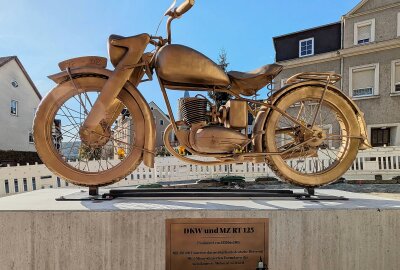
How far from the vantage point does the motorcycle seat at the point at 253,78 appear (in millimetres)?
2121

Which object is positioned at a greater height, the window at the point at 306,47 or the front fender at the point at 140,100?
the window at the point at 306,47

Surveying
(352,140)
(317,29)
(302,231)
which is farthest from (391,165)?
(302,231)

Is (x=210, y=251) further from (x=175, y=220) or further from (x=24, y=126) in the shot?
(x=24, y=126)

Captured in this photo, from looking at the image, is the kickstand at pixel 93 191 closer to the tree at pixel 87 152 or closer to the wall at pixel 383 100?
the tree at pixel 87 152

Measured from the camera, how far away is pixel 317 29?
12.9 m

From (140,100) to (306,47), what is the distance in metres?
13.3

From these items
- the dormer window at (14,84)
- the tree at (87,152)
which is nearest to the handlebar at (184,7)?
the tree at (87,152)

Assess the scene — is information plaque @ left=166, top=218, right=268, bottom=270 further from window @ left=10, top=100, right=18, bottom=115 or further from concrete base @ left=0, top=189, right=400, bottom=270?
window @ left=10, top=100, right=18, bottom=115

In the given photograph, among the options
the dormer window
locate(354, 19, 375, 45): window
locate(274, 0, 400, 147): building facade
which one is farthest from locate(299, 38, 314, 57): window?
the dormer window

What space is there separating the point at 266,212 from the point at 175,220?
58 centimetres

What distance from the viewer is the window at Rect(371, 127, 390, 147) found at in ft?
37.3

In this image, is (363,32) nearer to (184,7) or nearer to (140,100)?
(184,7)

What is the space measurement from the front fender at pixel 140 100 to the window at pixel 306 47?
13024mm

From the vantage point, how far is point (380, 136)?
11.5 meters
